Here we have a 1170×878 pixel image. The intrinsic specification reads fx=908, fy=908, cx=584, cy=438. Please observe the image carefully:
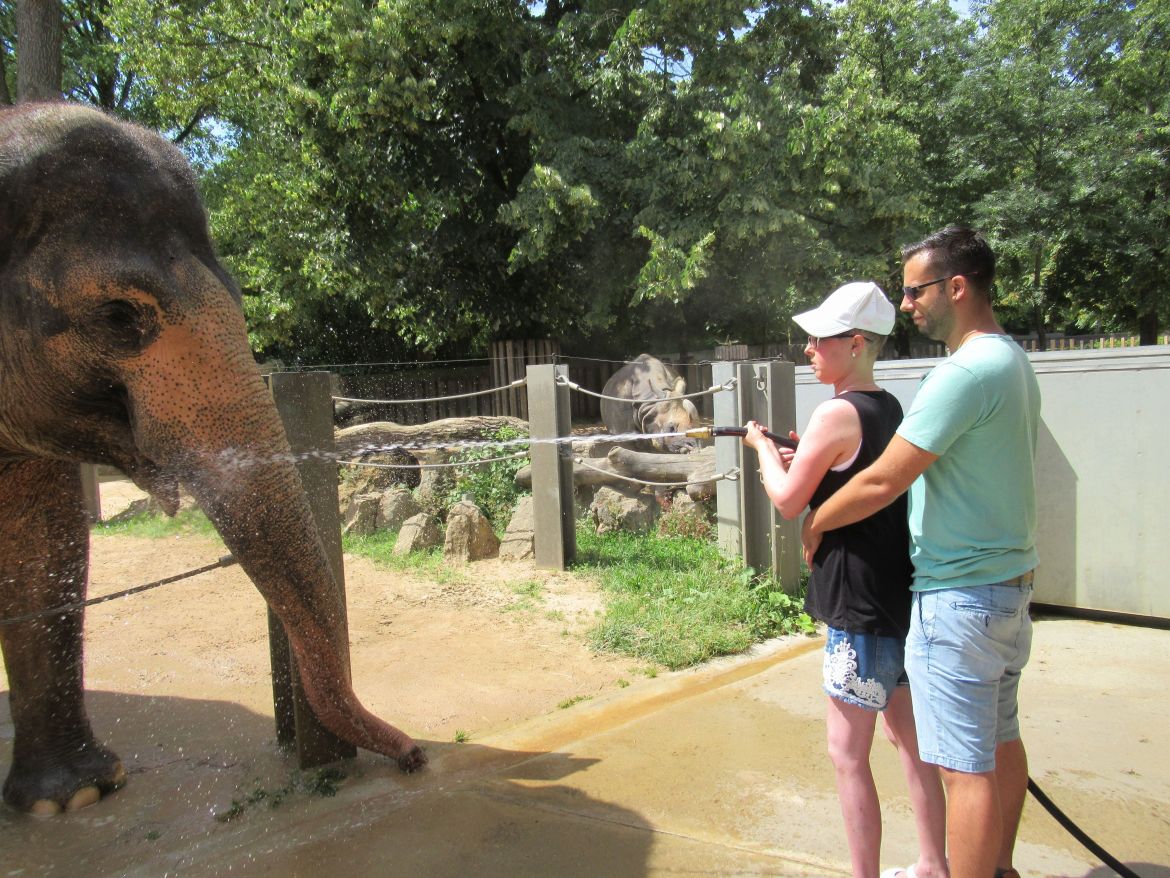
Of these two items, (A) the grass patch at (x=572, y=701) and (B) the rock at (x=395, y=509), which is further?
(B) the rock at (x=395, y=509)

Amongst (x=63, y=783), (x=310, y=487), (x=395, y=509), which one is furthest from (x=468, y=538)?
(x=63, y=783)

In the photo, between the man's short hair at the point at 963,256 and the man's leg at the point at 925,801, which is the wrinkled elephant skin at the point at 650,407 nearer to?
the man's leg at the point at 925,801

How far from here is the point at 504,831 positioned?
116 inches

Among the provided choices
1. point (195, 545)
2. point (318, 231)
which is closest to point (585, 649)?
point (195, 545)

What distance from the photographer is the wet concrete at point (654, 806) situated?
2779 millimetres

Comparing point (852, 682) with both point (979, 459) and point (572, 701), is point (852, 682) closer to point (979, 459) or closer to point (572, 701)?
point (979, 459)

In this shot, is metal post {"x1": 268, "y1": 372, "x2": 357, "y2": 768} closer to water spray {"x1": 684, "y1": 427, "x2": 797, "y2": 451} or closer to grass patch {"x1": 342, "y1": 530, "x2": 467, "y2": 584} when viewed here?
water spray {"x1": 684, "y1": 427, "x2": 797, "y2": 451}

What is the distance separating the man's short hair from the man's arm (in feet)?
1.53

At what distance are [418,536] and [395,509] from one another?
3.12 feet

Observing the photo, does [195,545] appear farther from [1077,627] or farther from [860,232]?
[860,232]

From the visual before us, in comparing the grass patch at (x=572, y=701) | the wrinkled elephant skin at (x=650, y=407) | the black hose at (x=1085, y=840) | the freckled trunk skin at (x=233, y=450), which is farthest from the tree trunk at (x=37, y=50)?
the black hose at (x=1085, y=840)

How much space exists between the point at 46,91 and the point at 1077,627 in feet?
25.8

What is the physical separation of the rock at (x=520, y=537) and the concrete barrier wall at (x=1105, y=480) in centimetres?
339

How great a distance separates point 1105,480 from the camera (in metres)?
5.09
